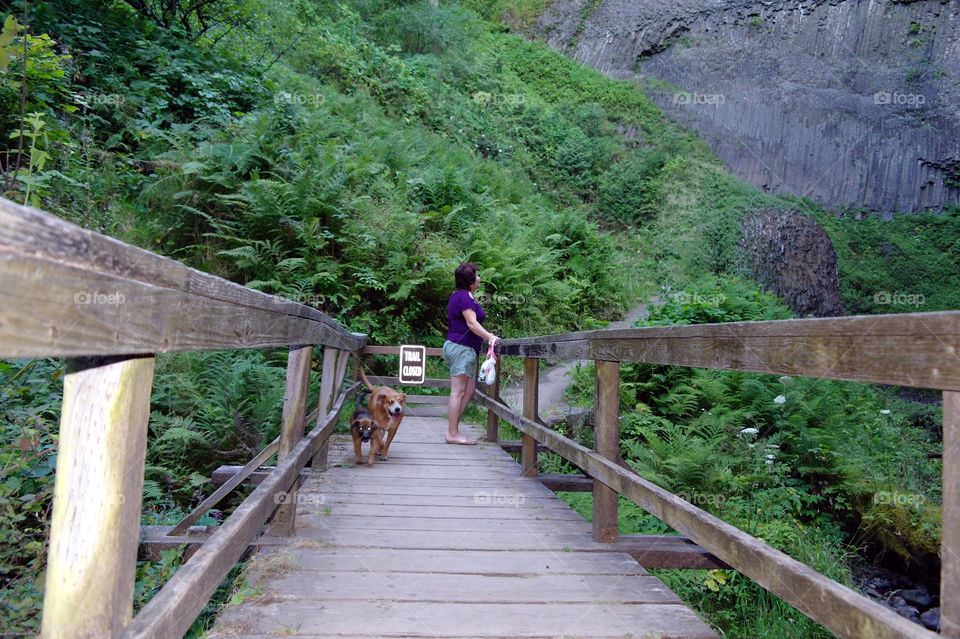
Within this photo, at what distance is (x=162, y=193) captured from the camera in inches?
384

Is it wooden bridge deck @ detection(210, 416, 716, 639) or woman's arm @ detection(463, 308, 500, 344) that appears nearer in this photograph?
wooden bridge deck @ detection(210, 416, 716, 639)

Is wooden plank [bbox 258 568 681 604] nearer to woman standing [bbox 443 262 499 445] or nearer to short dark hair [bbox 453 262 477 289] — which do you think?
woman standing [bbox 443 262 499 445]

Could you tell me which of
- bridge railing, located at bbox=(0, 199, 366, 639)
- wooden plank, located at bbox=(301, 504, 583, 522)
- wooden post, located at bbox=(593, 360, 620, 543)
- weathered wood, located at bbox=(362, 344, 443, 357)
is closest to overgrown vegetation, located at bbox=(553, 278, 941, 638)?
wooden plank, located at bbox=(301, 504, 583, 522)

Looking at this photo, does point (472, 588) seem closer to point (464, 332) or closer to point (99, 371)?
point (99, 371)

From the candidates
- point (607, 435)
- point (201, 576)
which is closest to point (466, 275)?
point (607, 435)

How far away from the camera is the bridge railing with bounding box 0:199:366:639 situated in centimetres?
91

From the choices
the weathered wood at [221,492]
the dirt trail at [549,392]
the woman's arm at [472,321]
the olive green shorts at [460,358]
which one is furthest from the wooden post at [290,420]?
the dirt trail at [549,392]

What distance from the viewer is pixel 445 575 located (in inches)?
115

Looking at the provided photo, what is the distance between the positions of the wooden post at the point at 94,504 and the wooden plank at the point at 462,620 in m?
1.11

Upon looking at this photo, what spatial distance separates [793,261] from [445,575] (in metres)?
18.1

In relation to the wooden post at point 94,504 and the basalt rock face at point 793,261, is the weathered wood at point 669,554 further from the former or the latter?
the basalt rock face at point 793,261

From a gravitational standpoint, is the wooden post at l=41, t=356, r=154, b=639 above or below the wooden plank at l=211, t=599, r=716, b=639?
above

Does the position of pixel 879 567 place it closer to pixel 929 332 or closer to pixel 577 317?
pixel 929 332

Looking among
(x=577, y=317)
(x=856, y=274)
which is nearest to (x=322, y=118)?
(x=577, y=317)
